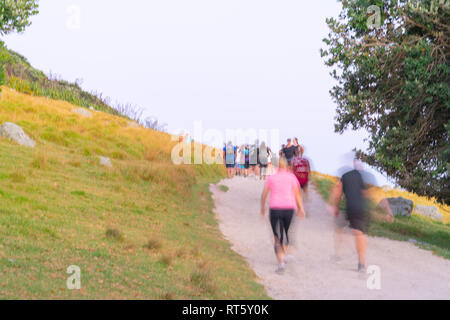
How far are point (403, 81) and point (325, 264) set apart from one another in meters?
9.47

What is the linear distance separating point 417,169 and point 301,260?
8258 millimetres

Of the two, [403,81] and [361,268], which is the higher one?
[403,81]

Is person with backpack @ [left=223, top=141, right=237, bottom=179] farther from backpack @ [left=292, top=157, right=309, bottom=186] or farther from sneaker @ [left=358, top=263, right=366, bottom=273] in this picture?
sneaker @ [left=358, top=263, right=366, bottom=273]

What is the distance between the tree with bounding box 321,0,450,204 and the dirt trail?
322 cm

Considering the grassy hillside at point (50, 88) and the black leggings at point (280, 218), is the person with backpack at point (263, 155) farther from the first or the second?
the grassy hillside at point (50, 88)

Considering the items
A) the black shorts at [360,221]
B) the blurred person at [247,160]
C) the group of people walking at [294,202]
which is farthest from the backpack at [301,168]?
the blurred person at [247,160]

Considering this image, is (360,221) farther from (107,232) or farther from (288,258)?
(107,232)

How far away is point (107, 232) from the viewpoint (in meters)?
11.1

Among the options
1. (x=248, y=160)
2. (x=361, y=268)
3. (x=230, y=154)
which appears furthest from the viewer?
(x=248, y=160)

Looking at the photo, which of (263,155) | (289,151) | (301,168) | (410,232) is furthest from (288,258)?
(263,155)

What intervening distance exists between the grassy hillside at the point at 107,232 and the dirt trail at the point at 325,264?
1.95 ft

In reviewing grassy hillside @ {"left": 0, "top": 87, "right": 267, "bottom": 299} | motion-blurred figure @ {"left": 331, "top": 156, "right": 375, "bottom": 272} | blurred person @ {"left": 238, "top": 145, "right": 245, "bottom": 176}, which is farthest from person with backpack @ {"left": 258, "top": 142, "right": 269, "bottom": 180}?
motion-blurred figure @ {"left": 331, "top": 156, "right": 375, "bottom": 272}

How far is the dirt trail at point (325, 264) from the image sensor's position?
956 centimetres
